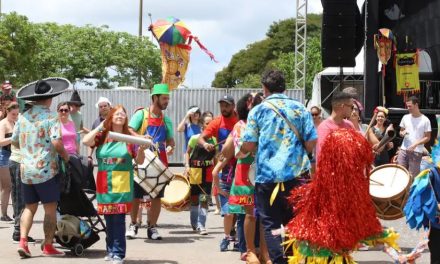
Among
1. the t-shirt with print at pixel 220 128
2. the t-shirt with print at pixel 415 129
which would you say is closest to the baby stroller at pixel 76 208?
the t-shirt with print at pixel 220 128

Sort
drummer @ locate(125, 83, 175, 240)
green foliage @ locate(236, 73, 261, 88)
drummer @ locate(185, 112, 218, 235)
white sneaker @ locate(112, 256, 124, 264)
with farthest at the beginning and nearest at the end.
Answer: green foliage @ locate(236, 73, 261, 88) < drummer @ locate(185, 112, 218, 235) < drummer @ locate(125, 83, 175, 240) < white sneaker @ locate(112, 256, 124, 264)

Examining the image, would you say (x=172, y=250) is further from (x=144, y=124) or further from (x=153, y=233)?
(x=144, y=124)

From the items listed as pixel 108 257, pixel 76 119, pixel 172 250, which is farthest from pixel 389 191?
pixel 76 119

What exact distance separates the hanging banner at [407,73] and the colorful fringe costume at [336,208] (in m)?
17.1

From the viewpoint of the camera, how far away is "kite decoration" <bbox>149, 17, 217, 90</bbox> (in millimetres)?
15477

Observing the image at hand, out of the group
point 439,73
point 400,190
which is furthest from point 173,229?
point 439,73

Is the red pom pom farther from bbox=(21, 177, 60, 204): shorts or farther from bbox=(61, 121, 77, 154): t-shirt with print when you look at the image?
bbox=(61, 121, 77, 154): t-shirt with print

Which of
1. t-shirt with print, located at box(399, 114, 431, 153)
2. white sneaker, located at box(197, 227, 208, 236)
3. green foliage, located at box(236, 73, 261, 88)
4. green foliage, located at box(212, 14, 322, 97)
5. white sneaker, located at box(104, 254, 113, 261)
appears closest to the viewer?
white sneaker, located at box(104, 254, 113, 261)

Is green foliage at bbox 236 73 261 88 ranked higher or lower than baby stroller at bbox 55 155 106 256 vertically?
higher

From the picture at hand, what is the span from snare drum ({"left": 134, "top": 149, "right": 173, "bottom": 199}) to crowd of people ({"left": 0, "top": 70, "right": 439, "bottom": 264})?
0.91ft

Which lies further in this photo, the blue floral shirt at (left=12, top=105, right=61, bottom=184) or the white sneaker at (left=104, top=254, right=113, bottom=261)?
the blue floral shirt at (left=12, top=105, right=61, bottom=184)

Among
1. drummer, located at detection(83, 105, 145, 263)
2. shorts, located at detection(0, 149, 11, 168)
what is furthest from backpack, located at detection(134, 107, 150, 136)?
shorts, located at detection(0, 149, 11, 168)

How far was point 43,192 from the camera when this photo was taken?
9.75 m

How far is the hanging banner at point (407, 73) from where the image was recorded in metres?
23.5
